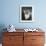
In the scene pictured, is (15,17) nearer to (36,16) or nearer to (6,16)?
(6,16)

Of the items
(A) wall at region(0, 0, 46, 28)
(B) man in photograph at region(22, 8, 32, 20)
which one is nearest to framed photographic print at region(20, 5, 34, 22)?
(B) man in photograph at region(22, 8, 32, 20)

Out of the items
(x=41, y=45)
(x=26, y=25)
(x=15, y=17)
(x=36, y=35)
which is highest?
(x=15, y=17)

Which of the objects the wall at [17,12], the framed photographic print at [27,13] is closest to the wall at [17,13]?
the wall at [17,12]

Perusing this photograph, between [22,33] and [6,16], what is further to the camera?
[6,16]

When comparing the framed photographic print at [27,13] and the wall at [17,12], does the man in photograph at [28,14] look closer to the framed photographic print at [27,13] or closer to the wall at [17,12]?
the framed photographic print at [27,13]

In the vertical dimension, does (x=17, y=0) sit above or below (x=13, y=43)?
above

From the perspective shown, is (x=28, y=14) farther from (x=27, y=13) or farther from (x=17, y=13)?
(x=17, y=13)

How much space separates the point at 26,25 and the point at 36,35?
64 cm

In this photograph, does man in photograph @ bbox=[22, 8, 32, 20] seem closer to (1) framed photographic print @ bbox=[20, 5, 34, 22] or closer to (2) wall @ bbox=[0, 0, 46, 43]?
(1) framed photographic print @ bbox=[20, 5, 34, 22]

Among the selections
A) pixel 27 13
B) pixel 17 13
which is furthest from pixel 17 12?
pixel 27 13

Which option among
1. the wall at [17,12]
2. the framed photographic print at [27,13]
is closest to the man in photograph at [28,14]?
the framed photographic print at [27,13]

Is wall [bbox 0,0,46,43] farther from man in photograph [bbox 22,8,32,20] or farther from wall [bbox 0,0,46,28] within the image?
man in photograph [bbox 22,8,32,20]

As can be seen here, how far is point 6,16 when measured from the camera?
3.99 metres

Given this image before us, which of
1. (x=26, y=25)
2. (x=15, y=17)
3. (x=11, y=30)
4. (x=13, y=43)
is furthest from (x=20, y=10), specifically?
(x=13, y=43)
